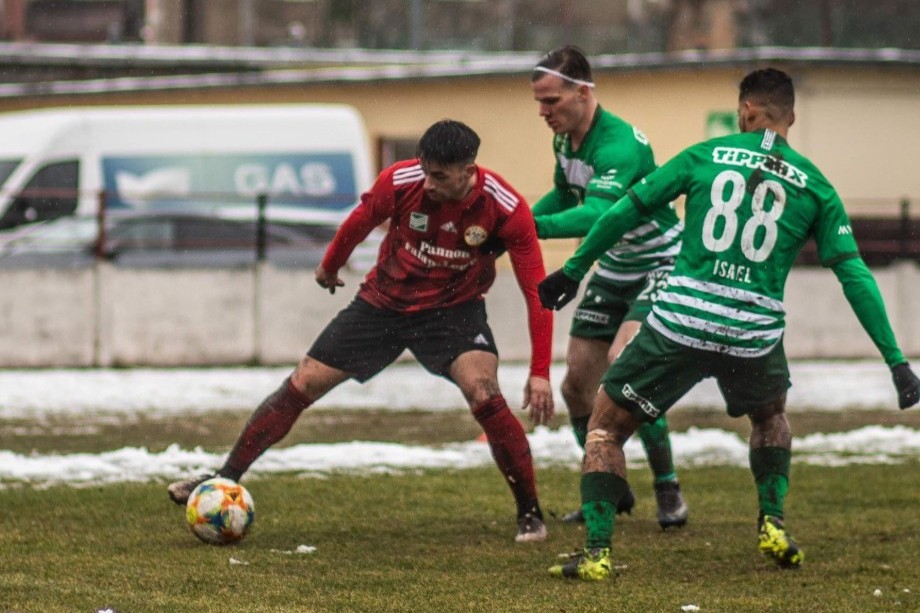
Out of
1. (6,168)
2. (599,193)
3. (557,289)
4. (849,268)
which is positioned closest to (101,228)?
(6,168)

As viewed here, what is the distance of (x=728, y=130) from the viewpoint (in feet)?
80.2

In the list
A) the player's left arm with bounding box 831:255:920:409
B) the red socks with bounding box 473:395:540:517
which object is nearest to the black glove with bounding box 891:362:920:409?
the player's left arm with bounding box 831:255:920:409

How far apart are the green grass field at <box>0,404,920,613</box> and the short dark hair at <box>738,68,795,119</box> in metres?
1.86

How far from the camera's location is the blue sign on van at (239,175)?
68.0 ft

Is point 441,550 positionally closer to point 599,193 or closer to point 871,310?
point 599,193

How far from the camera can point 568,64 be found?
7.84 metres

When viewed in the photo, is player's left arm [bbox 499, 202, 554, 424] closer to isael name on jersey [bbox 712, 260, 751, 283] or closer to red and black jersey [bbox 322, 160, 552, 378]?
red and black jersey [bbox 322, 160, 552, 378]

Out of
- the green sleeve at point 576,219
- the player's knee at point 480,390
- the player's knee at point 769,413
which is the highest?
the green sleeve at point 576,219

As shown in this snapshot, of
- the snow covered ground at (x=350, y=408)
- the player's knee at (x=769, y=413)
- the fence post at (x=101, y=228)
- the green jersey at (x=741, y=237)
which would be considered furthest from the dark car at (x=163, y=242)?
the green jersey at (x=741, y=237)

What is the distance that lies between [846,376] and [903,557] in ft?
33.6

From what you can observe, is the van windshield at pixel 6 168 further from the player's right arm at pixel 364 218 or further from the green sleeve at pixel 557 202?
the player's right arm at pixel 364 218

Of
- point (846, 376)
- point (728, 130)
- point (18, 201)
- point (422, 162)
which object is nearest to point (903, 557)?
point (422, 162)

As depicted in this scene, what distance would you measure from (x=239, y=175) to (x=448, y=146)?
567 inches

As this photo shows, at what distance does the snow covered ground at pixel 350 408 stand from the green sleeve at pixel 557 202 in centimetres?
235
